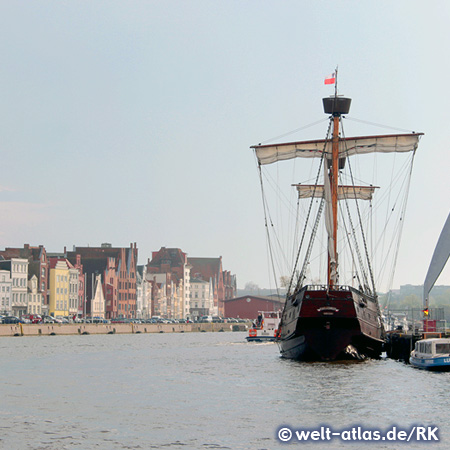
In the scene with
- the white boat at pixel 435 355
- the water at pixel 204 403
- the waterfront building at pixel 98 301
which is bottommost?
the water at pixel 204 403

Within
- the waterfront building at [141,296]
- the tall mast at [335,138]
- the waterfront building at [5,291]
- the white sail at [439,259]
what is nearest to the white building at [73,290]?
the waterfront building at [5,291]

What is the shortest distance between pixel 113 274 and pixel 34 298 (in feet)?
110

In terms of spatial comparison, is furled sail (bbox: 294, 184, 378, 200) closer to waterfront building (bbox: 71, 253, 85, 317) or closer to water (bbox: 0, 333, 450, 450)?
water (bbox: 0, 333, 450, 450)

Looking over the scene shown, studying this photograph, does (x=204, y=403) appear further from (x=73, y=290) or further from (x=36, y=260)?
(x=73, y=290)

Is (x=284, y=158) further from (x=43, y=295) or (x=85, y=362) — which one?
(x=43, y=295)

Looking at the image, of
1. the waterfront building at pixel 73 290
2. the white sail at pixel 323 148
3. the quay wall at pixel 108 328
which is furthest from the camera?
the waterfront building at pixel 73 290

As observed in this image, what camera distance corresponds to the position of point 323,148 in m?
66.6

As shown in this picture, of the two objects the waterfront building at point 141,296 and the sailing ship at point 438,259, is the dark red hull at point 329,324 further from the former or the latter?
the waterfront building at point 141,296

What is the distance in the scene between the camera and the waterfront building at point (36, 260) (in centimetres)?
14400

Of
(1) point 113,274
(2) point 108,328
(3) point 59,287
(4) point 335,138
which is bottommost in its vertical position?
(2) point 108,328

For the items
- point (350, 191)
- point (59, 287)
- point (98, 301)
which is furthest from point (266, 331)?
point (98, 301)

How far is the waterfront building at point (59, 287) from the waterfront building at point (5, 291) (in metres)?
13.3

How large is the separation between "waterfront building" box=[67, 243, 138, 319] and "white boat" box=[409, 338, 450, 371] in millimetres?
115543

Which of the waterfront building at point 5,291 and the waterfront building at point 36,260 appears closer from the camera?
the waterfront building at point 5,291
